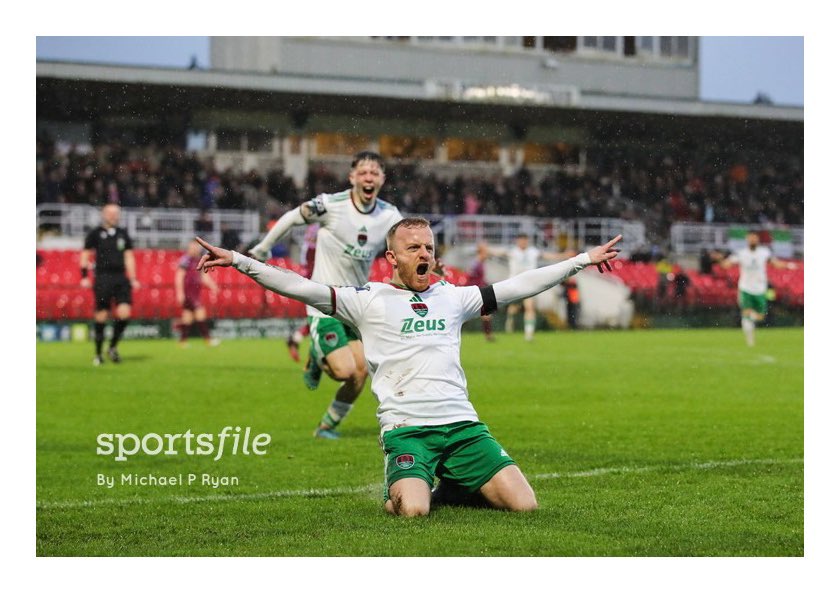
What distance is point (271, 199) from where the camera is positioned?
24.1 m

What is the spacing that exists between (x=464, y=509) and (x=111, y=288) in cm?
888

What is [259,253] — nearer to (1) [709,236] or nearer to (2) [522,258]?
(2) [522,258]

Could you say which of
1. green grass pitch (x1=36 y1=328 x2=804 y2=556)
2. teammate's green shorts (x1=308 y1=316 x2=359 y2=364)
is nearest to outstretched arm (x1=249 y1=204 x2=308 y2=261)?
teammate's green shorts (x1=308 y1=316 x2=359 y2=364)

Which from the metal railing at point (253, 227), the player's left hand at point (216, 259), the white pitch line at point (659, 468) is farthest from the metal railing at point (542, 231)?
the player's left hand at point (216, 259)

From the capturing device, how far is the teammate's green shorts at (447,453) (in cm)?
576

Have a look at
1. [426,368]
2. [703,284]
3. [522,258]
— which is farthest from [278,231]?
[703,284]

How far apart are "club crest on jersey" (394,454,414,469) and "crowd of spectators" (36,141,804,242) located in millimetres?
16788

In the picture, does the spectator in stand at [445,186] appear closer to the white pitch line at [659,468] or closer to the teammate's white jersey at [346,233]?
the teammate's white jersey at [346,233]

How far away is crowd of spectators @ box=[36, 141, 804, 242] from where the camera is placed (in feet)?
75.5

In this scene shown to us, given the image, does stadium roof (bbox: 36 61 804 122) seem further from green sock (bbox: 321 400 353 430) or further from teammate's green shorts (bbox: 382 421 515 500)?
teammate's green shorts (bbox: 382 421 515 500)

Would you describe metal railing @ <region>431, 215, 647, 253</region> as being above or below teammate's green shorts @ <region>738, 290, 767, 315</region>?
above

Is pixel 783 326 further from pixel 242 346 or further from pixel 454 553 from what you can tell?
pixel 454 553

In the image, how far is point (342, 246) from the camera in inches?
327

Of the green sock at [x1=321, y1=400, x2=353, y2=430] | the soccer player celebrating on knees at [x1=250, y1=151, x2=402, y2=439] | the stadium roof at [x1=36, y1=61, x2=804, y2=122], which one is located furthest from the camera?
the stadium roof at [x1=36, y1=61, x2=804, y2=122]
